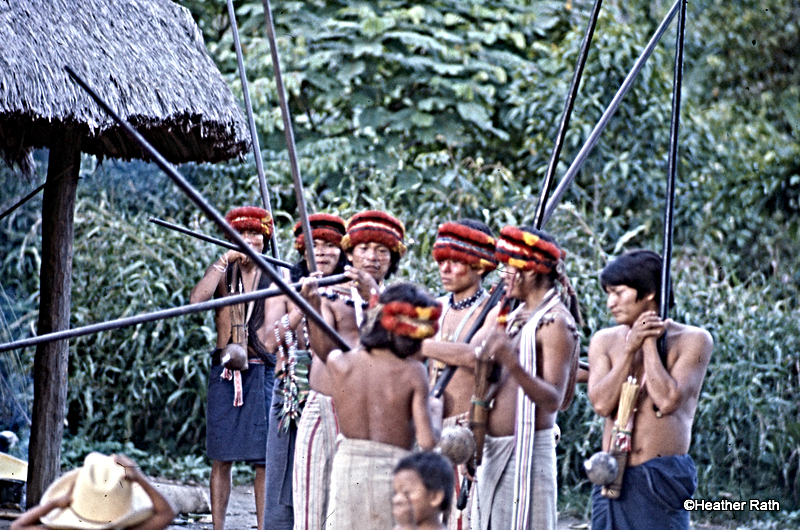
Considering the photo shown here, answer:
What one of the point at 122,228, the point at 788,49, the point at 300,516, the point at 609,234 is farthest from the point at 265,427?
the point at 788,49

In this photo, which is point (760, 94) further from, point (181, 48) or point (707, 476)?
point (181, 48)

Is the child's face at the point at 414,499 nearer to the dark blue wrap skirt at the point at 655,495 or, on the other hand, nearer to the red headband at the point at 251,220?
the dark blue wrap skirt at the point at 655,495

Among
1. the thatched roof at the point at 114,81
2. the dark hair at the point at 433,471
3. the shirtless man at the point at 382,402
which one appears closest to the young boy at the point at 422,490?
the dark hair at the point at 433,471

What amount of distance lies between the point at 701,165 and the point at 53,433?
20.7ft

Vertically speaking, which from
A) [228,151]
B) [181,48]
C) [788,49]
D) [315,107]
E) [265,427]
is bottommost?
[265,427]

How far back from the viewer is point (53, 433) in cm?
562

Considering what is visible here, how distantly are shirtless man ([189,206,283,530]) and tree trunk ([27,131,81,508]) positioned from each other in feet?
2.53

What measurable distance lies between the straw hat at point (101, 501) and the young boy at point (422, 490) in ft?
2.59

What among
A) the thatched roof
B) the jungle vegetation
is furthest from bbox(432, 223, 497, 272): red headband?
the jungle vegetation

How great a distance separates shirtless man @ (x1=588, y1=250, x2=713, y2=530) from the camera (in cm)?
366

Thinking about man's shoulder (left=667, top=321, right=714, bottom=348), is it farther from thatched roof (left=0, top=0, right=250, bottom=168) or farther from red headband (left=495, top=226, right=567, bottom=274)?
thatched roof (left=0, top=0, right=250, bottom=168)

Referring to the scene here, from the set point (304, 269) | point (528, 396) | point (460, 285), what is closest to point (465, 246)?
point (460, 285)

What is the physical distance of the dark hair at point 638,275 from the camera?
3809mm

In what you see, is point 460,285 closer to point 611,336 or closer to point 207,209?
point 611,336
